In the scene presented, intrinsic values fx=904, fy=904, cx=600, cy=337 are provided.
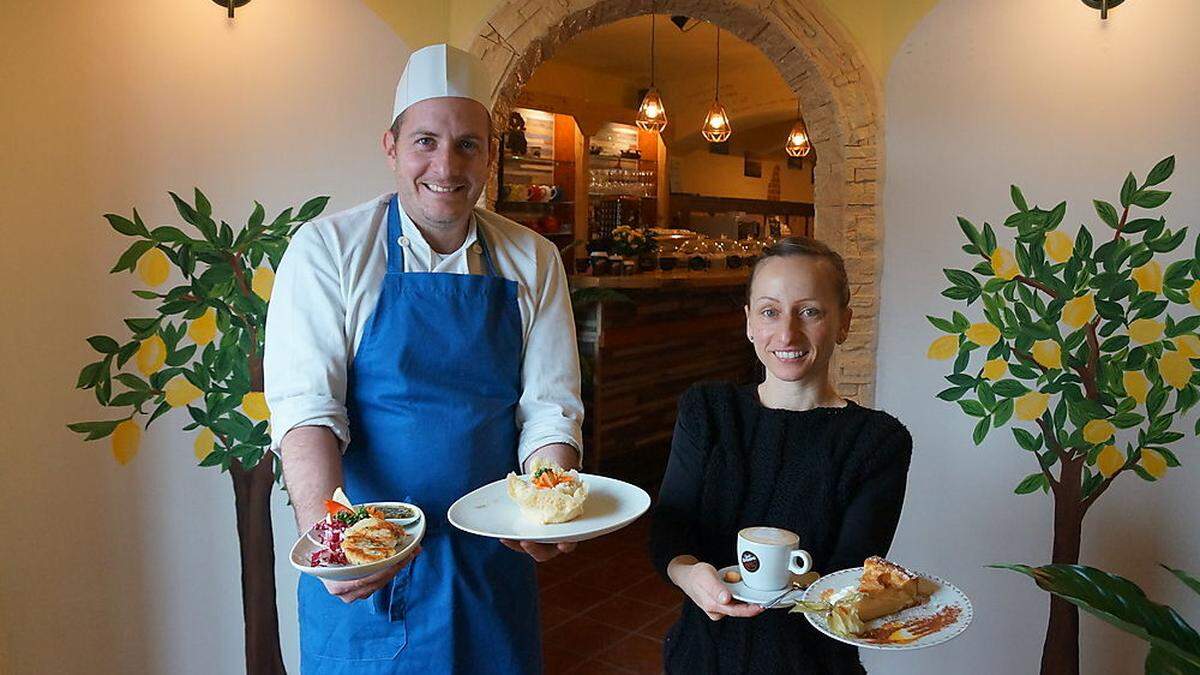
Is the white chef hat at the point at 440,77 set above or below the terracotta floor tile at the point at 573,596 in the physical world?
above

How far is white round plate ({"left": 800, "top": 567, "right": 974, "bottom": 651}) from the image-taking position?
1202 millimetres

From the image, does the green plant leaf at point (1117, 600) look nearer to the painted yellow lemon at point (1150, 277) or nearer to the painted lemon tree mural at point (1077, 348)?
the painted lemon tree mural at point (1077, 348)

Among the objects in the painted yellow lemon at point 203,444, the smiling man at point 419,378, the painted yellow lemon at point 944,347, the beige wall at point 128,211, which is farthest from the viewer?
the painted yellow lemon at point 944,347

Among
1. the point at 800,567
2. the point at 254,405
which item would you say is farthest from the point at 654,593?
the point at 800,567

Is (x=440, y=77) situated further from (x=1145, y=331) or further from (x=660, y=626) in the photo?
(x=660, y=626)

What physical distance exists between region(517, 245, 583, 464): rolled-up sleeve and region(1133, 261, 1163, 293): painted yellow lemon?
1.82 m

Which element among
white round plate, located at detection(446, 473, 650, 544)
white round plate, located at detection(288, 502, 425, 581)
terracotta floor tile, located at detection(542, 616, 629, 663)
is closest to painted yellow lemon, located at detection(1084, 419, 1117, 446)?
white round plate, located at detection(446, 473, 650, 544)

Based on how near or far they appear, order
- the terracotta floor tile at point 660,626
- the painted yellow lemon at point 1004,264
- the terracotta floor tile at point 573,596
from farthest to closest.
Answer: the terracotta floor tile at point 573,596 → the terracotta floor tile at point 660,626 → the painted yellow lemon at point 1004,264

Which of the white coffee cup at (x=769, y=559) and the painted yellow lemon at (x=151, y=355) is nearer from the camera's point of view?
the white coffee cup at (x=769, y=559)

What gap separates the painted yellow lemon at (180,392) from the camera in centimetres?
247

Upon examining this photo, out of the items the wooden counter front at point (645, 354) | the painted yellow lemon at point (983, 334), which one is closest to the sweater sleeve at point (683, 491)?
the painted yellow lemon at point (983, 334)

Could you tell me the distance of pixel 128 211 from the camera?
2359 millimetres

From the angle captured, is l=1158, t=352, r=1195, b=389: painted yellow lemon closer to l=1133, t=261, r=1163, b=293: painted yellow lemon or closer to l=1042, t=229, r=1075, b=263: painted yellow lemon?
l=1133, t=261, r=1163, b=293: painted yellow lemon

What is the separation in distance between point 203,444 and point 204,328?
33 centimetres
